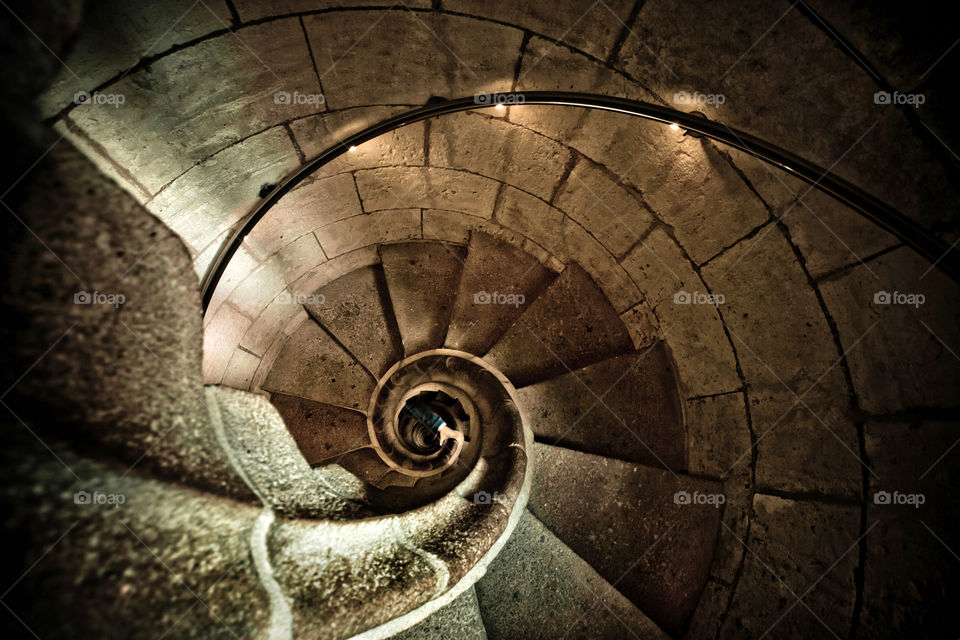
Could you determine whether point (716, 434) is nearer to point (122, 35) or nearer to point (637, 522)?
point (637, 522)

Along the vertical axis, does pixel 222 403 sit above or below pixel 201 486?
above

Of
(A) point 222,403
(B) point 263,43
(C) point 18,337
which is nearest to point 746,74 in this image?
(B) point 263,43

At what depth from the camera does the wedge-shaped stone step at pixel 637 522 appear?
3391 mm

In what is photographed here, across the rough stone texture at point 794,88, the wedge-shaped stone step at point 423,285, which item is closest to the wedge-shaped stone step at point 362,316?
the wedge-shaped stone step at point 423,285

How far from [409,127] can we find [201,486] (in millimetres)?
3207

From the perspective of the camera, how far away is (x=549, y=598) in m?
3.52

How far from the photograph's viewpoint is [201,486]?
1.11 metres

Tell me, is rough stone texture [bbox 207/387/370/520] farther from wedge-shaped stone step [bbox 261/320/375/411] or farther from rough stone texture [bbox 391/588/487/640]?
wedge-shaped stone step [bbox 261/320/375/411]

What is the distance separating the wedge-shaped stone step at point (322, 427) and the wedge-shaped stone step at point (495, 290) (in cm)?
176

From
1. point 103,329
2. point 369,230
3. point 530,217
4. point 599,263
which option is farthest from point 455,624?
point 369,230

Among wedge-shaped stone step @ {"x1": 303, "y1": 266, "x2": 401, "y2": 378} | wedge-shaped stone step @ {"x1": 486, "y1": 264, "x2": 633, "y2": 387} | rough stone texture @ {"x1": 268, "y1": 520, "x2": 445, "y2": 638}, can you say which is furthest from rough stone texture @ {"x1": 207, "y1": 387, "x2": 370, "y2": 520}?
wedge-shaped stone step @ {"x1": 303, "y1": 266, "x2": 401, "y2": 378}

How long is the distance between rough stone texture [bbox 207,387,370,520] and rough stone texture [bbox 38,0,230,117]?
6.50 ft

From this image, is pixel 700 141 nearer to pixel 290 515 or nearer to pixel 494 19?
pixel 494 19

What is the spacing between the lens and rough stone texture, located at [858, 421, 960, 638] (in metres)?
2.03
